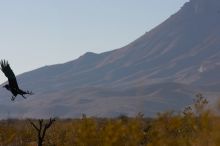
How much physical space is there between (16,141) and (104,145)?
6857mm

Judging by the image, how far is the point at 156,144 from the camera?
333 inches

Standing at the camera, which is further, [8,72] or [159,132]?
[159,132]

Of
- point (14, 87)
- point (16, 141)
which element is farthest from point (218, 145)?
point (16, 141)

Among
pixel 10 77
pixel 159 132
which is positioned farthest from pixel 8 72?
pixel 159 132

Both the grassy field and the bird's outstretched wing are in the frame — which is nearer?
the bird's outstretched wing

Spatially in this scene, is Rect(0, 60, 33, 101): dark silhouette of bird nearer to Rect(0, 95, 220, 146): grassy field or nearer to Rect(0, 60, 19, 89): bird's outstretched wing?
Rect(0, 60, 19, 89): bird's outstretched wing

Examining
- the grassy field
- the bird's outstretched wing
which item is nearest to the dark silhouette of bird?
the bird's outstretched wing

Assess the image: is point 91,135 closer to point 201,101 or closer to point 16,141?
point 201,101

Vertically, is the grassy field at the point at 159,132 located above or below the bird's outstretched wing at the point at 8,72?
below

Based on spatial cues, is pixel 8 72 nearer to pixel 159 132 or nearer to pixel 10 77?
pixel 10 77

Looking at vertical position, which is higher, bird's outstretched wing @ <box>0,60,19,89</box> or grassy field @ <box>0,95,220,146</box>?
bird's outstretched wing @ <box>0,60,19,89</box>

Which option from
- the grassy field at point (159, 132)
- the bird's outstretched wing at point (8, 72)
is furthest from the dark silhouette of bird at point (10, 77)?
the grassy field at point (159, 132)

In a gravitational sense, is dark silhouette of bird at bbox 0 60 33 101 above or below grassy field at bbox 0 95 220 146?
above

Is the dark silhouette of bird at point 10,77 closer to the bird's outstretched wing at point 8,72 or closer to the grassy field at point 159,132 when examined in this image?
the bird's outstretched wing at point 8,72
